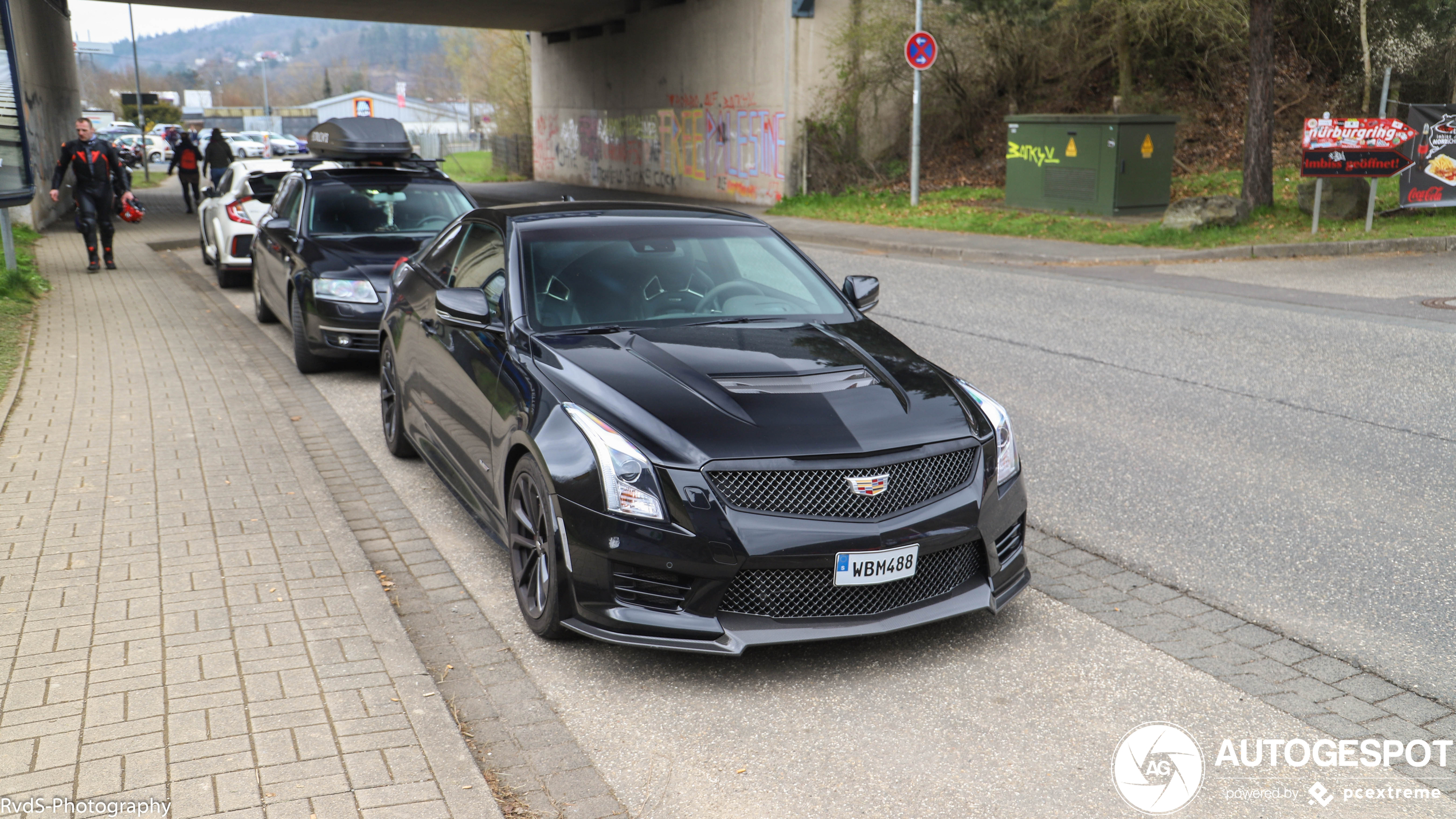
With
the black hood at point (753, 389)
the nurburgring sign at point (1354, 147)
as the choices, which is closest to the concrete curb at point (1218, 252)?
the nurburgring sign at point (1354, 147)

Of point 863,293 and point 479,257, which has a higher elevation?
point 479,257

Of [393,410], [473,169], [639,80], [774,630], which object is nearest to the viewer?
[774,630]

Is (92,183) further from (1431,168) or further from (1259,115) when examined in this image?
(1431,168)

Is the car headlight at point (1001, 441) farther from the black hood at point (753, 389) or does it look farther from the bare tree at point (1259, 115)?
the bare tree at point (1259, 115)

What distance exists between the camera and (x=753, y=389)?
426cm

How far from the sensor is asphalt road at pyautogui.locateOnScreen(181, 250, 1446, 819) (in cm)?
335

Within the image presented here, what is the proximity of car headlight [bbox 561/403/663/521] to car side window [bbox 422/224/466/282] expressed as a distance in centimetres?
244

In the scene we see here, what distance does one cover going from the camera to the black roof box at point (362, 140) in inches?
433

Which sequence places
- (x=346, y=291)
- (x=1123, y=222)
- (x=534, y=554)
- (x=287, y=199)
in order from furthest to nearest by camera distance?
1. (x=1123, y=222)
2. (x=287, y=199)
3. (x=346, y=291)
4. (x=534, y=554)

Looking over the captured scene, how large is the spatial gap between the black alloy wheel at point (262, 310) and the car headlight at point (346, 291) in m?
3.07

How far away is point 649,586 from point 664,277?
190 centimetres

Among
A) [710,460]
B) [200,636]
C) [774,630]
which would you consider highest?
[710,460]

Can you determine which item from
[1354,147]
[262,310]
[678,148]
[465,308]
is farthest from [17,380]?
[678,148]

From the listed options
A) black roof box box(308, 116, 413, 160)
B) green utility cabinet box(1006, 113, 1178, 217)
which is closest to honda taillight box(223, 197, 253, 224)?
black roof box box(308, 116, 413, 160)
